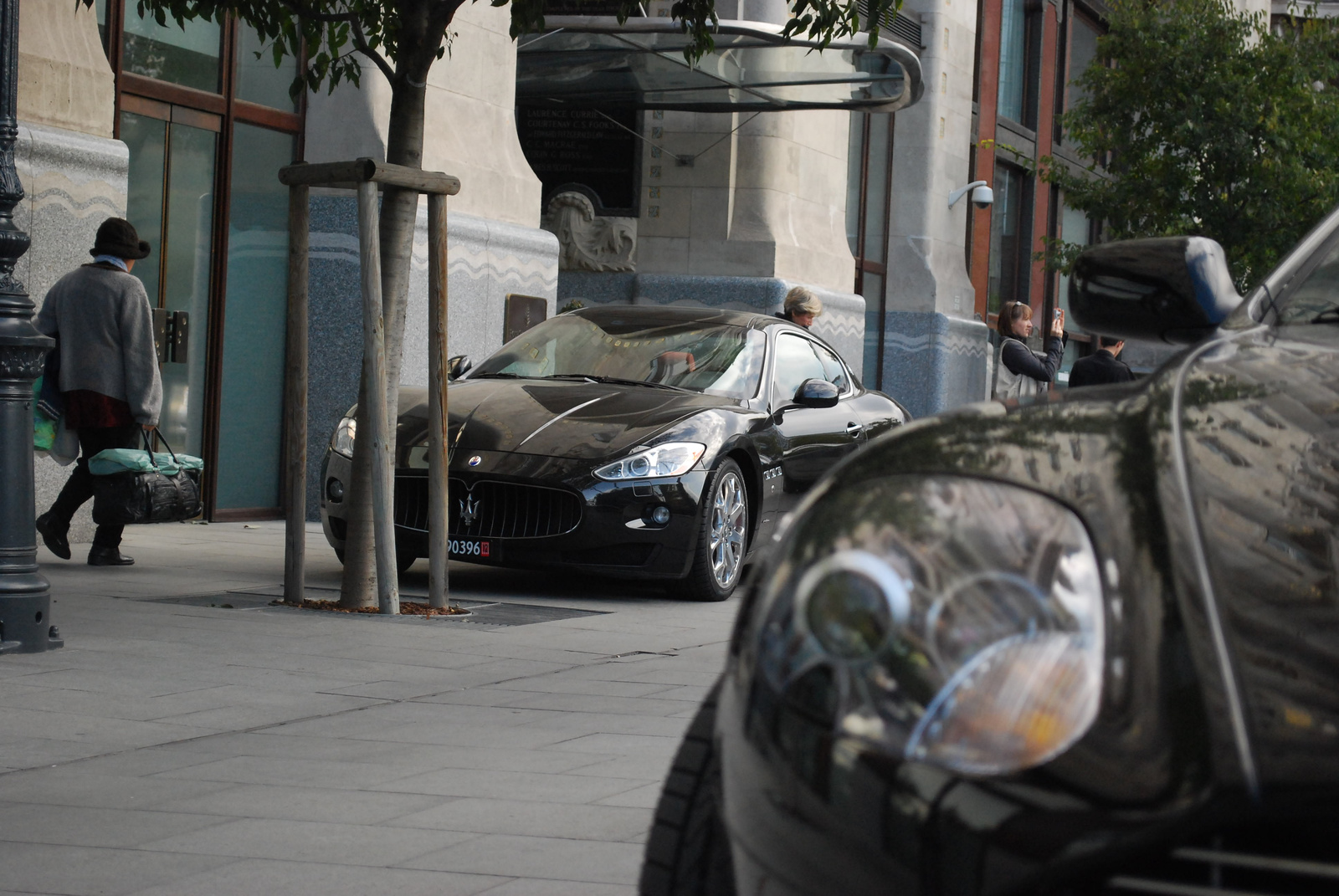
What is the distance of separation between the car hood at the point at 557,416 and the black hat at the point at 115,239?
1.67m

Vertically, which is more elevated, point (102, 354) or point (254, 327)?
point (254, 327)

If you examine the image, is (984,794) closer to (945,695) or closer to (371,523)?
(945,695)

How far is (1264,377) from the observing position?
1999mm

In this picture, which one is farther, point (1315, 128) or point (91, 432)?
point (1315, 128)

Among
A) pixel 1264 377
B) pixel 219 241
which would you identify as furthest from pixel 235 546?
pixel 1264 377

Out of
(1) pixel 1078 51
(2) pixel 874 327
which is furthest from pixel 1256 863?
(1) pixel 1078 51

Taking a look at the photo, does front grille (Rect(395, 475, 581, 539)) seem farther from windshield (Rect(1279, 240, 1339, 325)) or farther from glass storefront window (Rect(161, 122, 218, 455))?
windshield (Rect(1279, 240, 1339, 325))

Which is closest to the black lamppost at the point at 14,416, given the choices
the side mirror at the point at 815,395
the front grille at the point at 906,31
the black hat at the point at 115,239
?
the black hat at the point at 115,239

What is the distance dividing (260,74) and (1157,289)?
425 inches

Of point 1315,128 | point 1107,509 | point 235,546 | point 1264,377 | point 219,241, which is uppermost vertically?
point 1315,128

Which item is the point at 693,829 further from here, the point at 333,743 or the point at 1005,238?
the point at 1005,238

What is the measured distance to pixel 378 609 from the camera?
7836 mm

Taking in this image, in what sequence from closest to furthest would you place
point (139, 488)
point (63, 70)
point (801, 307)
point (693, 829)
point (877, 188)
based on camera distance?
point (693, 829)
point (139, 488)
point (63, 70)
point (801, 307)
point (877, 188)

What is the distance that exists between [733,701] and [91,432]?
8.06 metres
